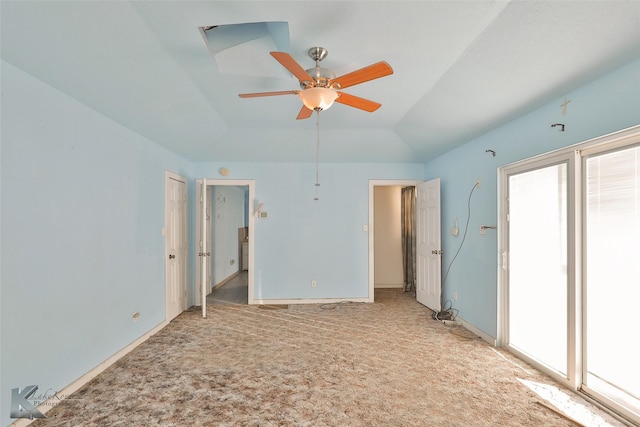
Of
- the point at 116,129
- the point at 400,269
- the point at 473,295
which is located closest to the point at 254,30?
the point at 116,129

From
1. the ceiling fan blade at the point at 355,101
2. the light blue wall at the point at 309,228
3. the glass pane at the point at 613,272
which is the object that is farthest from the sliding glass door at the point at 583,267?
the light blue wall at the point at 309,228

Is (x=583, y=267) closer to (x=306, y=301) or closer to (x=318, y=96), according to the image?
(x=318, y=96)

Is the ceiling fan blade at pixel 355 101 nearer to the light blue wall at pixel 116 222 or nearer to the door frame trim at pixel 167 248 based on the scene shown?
the light blue wall at pixel 116 222

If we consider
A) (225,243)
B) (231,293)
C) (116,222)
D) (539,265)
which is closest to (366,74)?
(539,265)

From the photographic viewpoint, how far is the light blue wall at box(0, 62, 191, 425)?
6.06ft

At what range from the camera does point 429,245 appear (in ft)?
14.9

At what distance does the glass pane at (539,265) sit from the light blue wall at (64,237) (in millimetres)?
4046

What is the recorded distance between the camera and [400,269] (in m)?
5.99

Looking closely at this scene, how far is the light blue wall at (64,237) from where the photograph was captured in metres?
1.85

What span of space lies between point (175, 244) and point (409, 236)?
4.15 m

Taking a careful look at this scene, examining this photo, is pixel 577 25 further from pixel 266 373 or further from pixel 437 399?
pixel 266 373

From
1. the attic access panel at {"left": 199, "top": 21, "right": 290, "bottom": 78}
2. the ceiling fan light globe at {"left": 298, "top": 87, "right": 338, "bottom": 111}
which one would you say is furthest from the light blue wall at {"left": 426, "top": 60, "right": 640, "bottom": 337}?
the attic access panel at {"left": 199, "top": 21, "right": 290, "bottom": 78}

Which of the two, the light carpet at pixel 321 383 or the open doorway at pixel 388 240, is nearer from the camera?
the light carpet at pixel 321 383

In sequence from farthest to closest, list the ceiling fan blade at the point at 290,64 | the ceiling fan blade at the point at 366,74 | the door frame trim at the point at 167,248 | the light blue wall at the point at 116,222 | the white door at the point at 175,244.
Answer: the white door at the point at 175,244 → the door frame trim at the point at 167,248 → the light blue wall at the point at 116,222 → the ceiling fan blade at the point at 366,74 → the ceiling fan blade at the point at 290,64
